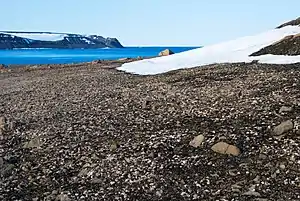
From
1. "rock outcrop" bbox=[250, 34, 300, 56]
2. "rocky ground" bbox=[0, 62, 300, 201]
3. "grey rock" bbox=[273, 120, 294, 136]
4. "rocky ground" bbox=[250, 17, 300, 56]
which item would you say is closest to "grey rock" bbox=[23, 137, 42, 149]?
"rocky ground" bbox=[0, 62, 300, 201]

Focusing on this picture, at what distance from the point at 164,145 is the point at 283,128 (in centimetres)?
347

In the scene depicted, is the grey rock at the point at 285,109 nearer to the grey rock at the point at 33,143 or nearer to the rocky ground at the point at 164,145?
the rocky ground at the point at 164,145

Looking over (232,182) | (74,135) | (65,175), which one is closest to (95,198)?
(65,175)

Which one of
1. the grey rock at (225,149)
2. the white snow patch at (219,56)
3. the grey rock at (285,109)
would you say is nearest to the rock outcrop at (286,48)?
the white snow patch at (219,56)

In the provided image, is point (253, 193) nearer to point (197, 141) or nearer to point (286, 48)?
point (197, 141)

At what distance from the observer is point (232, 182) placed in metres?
11.3

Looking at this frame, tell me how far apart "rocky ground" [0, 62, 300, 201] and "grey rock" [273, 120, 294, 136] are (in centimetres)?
3

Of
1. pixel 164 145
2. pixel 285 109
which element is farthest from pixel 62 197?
pixel 285 109

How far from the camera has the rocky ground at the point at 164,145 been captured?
11383 mm

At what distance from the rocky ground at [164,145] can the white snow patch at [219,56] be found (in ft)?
41.1

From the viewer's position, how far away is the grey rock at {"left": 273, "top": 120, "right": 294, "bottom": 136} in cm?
1361

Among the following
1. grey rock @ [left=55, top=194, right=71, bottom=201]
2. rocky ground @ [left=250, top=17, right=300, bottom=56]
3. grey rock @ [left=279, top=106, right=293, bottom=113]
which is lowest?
grey rock @ [left=55, top=194, right=71, bottom=201]

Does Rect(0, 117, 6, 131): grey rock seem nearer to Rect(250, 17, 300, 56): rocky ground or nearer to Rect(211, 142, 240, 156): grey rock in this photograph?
Rect(211, 142, 240, 156): grey rock

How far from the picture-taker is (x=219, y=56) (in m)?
40.7
